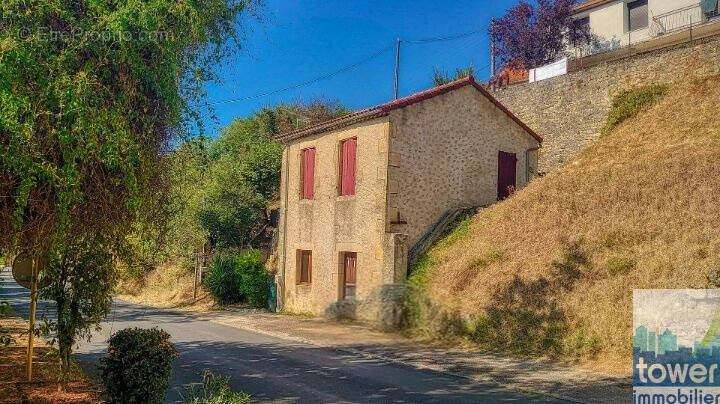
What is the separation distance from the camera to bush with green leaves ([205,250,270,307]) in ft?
72.1

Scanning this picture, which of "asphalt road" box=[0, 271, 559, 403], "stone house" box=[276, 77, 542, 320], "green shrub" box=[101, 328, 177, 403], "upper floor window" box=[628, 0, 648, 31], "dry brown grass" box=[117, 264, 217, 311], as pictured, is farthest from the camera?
"upper floor window" box=[628, 0, 648, 31]

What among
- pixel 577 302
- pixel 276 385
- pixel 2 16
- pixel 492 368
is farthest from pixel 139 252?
pixel 577 302

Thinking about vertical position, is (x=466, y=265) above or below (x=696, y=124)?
below

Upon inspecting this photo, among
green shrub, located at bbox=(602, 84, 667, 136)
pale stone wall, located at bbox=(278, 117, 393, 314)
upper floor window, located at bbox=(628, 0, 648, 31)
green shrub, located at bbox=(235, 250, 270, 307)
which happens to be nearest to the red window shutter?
pale stone wall, located at bbox=(278, 117, 393, 314)

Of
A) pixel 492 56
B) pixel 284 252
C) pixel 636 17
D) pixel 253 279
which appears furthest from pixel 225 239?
pixel 636 17

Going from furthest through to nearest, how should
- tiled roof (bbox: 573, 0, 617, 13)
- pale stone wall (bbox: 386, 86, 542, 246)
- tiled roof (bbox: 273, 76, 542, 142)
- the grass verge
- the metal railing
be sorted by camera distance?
tiled roof (bbox: 573, 0, 617, 13)
the metal railing
pale stone wall (bbox: 386, 86, 542, 246)
tiled roof (bbox: 273, 76, 542, 142)
the grass verge

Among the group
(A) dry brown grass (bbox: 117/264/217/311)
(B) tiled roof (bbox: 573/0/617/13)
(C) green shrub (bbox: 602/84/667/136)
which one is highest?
(B) tiled roof (bbox: 573/0/617/13)

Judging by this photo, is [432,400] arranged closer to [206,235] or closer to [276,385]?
[276,385]

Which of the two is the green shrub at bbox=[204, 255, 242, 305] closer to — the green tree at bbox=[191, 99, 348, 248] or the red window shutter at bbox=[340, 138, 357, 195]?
the green tree at bbox=[191, 99, 348, 248]

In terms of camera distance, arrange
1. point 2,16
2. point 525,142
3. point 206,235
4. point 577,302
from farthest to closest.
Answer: point 206,235
point 525,142
point 577,302
point 2,16

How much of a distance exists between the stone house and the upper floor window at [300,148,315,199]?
0.13 feet

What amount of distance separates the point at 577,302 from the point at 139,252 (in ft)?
28.5

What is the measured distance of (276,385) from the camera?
8.80m

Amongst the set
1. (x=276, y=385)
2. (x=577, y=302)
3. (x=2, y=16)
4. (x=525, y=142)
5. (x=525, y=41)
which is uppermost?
Answer: (x=525, y=41)
